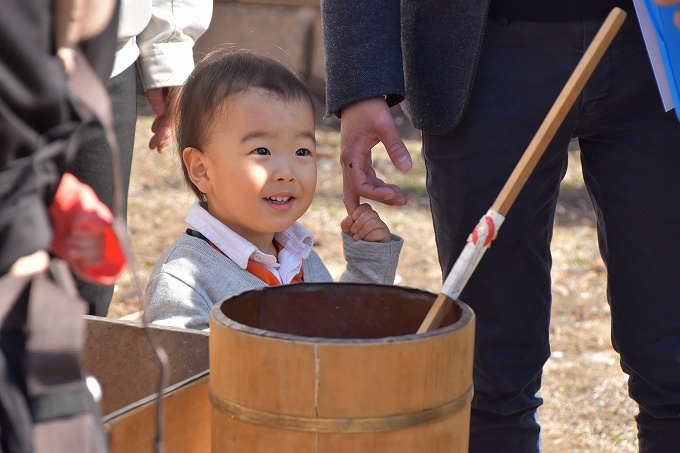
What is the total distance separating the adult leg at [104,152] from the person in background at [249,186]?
0.58 ft

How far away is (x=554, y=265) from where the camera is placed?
475 centimetres

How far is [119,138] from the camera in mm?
2553

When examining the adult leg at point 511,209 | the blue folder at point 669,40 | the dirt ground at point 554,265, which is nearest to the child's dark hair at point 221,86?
the dirt ground at point 554,265

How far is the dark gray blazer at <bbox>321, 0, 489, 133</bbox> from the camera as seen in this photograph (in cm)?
199

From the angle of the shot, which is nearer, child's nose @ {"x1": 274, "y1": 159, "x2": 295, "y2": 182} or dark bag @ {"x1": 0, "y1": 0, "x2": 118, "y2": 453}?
dark bag @ {"x1": 0, "y1": 0, "x2": 118, "y2": 453}

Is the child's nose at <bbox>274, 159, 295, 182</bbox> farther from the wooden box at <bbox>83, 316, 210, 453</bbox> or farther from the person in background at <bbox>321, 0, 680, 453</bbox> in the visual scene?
the wooden box at <bbox>83, 316, 210, 453</bbox>

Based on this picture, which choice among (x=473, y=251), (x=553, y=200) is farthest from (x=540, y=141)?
(x=553, y=200)

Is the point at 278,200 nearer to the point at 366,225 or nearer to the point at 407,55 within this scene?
the point at 366,225

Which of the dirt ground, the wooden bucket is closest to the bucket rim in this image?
the wooden bucket

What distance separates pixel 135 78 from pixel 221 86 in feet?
1.20

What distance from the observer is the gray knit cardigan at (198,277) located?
2.13 metres

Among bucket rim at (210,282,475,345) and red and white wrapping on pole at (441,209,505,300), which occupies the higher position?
red and white wrapping on pole at (441,209,505,300)

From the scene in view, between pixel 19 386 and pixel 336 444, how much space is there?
1.47 ft

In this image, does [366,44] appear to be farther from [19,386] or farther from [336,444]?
[19,386]
